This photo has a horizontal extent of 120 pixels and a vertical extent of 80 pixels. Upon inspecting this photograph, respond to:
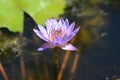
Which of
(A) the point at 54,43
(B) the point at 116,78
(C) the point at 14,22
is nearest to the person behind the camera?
(A) the point at 54,43

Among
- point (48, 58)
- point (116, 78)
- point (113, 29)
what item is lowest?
point (116, 78)

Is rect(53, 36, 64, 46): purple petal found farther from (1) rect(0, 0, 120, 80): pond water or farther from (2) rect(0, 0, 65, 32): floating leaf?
(2) rect(0, 0, 65, 32): floating leaf

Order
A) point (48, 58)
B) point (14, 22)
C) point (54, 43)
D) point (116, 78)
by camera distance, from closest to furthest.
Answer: point (54, 43) < point (116, 78) < point (48, 58) < point (14, 22)

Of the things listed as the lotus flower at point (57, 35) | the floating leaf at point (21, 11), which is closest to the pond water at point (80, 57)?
the floating leaf at point (21, 11)

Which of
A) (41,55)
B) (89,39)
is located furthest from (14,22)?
(89,39)

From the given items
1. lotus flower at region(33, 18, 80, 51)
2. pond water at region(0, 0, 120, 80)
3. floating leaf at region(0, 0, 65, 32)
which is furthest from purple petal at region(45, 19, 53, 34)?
floating leaf at region(0, 0, 65, 32)

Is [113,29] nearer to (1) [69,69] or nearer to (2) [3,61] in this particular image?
(1) [69,69]

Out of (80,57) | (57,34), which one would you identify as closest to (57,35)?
(57,34)

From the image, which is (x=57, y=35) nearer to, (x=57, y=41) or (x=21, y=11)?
(x=57, y=41)

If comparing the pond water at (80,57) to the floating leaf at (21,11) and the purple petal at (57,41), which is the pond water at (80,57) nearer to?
the floating leaf at (21,11)
